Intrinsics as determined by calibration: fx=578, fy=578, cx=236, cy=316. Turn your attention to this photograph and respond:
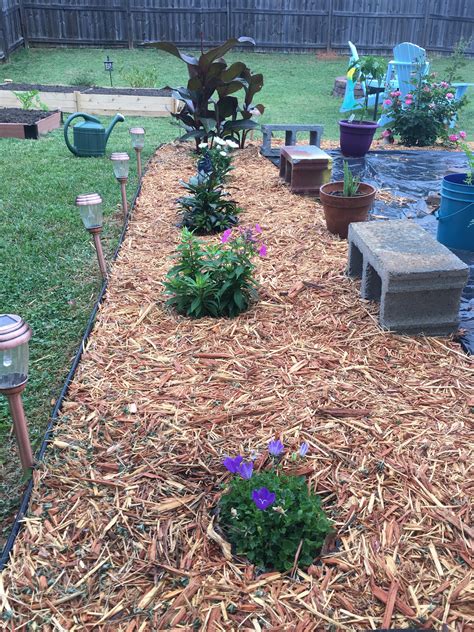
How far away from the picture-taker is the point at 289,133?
707 centimetres

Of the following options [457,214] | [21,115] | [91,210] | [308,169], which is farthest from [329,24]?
[91,210]

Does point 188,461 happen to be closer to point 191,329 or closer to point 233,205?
point 191,329

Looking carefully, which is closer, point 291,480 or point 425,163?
point 291,480

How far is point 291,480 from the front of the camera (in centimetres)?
183

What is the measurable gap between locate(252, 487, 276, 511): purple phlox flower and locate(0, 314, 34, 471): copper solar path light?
797 mm

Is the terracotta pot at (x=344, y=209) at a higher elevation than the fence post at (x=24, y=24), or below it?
below

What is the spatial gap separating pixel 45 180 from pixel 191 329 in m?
3.71

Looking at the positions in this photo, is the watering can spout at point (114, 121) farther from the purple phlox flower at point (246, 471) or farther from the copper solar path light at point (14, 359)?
the purple phlox flower at point (246, 471)

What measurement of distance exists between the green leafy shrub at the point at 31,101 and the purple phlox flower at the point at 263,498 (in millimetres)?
8856

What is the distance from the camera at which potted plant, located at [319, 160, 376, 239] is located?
4.08m

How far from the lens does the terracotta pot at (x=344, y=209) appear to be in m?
4.08

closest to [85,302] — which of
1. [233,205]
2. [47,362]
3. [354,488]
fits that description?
[47,362]

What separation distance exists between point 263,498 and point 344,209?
9.38 feet

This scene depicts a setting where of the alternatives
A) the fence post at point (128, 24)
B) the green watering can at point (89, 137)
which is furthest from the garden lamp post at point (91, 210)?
the fence post at point (128, 24)
